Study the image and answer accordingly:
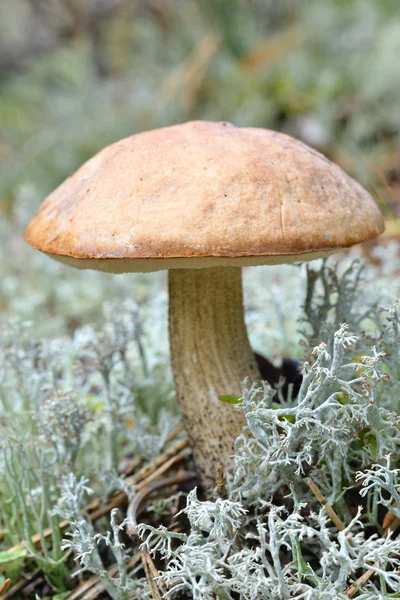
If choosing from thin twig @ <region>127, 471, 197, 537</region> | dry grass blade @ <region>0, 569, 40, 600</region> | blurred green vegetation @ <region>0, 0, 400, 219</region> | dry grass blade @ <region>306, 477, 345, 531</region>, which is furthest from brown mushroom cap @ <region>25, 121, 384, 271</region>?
blurred green vegetation @ <region>0, 0, 400, 219</region>

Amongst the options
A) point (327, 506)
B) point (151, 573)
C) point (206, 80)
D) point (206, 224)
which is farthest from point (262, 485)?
point (206, 80)

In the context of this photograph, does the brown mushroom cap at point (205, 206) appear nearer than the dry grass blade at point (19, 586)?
Yes

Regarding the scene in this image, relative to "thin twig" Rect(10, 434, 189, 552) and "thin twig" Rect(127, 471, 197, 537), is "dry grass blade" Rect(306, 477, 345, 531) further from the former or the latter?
"thin twig" Rect(10, 434, 189, 552)

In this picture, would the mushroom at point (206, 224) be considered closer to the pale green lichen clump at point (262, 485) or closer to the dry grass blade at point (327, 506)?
the pale green lichen clump at point (262, 485)

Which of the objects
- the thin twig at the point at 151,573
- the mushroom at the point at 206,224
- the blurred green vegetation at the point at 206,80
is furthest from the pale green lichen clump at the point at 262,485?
the blurred green vegetation at the point at 206,80

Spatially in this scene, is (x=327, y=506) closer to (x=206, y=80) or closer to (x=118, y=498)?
(x=118, y=498)
